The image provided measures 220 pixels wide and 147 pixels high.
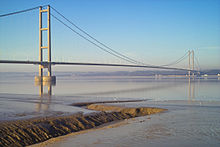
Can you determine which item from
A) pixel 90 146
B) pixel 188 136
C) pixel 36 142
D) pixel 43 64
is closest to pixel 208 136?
pixel 188 136

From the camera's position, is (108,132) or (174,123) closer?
(108,132)

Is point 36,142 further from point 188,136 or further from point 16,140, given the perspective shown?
point 188,136

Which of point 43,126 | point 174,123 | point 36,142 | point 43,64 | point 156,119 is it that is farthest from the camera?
point 43,64

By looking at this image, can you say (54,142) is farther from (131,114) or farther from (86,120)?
(131,114)

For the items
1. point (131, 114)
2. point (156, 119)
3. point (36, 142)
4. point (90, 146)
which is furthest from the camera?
point (131, 114)

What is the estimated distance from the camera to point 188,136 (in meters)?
6.68

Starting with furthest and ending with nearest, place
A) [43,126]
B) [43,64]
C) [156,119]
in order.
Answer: [43,64] < [156,119] < [43,126]

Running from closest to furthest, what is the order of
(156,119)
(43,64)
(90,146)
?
(90,146)
(156,119)
(43,64)

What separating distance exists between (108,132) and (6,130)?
2796 mm

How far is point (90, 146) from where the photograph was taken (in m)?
5.86

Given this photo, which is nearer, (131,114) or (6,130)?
(6,130)

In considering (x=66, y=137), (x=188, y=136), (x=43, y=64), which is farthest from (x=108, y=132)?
(x=43, y=64)

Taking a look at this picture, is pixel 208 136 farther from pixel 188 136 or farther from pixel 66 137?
pixel 66 137

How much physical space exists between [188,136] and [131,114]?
152 inches
